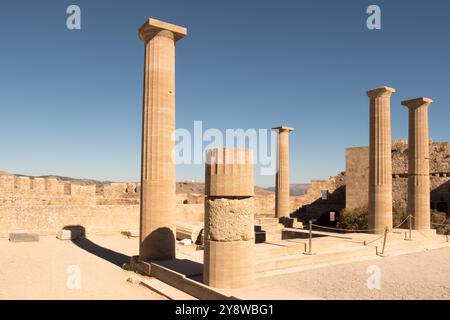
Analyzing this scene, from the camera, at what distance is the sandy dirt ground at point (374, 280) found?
8.27 metres

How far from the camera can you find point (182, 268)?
32.4 feet

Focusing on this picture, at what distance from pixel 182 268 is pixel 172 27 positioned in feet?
21.8

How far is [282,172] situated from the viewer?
26.1 metres

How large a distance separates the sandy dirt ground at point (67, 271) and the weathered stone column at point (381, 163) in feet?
33.6

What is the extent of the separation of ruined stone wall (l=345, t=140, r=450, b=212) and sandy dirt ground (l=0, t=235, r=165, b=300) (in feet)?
67.8

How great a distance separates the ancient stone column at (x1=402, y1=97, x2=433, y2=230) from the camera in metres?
18.5

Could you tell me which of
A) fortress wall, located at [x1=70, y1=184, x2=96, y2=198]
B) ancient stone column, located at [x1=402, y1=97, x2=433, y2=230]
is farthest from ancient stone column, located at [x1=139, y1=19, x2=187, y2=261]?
fortress wall, located at [x1=70, y1=184, x2=96, y2=198]

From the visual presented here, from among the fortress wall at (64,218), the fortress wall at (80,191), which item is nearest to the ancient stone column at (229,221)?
the fortress wall at (64,218)

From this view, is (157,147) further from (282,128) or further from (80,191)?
(80,191)

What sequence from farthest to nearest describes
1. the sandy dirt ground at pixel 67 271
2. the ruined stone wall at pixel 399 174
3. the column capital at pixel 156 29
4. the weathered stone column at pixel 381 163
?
the ruined stone wall at pixel 399 174 < the weathered stone column at pixel 381 163 < the column capital at pixel 156 29 < the sandy dirt ground at pixel 67 271

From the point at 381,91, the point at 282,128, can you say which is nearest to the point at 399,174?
the point at 282,128

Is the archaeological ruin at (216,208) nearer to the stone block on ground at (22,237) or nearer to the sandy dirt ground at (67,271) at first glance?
the stone block on ground at (22,237)
